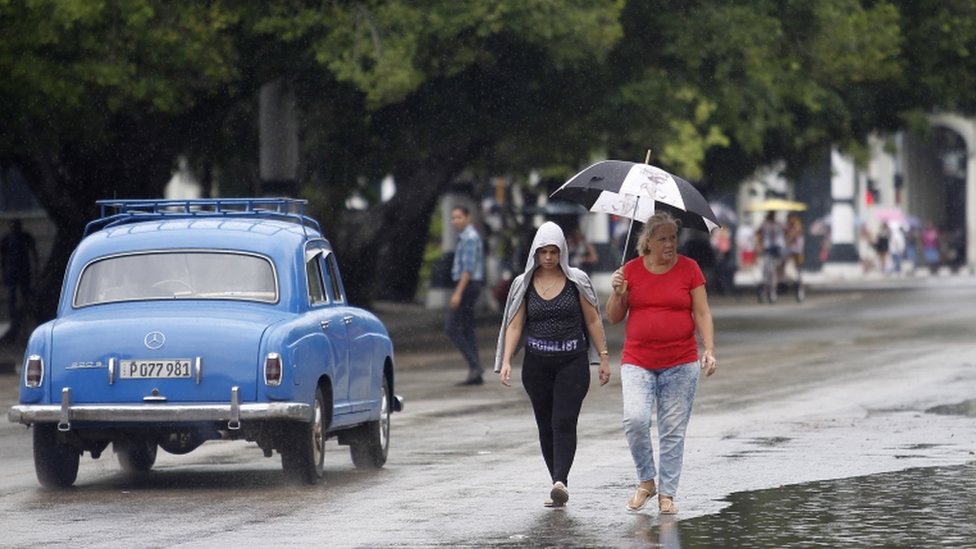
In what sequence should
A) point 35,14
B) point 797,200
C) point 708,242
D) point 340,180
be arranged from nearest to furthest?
point 35,14, point 340,180, point 708,242, point 797,200

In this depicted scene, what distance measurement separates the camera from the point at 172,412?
13031 millimetres

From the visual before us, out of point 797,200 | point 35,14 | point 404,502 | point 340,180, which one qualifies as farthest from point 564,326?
point 797,200

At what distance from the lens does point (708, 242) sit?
4656cm

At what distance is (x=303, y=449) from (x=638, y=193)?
284cm

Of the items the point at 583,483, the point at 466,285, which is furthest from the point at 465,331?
the point at 583,483

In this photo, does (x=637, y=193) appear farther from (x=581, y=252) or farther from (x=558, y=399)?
(x=581, y=252)

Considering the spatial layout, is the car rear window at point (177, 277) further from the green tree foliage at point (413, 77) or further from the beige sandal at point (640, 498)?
the green tree foliage at point (413, 77)

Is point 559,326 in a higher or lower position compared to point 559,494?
higher

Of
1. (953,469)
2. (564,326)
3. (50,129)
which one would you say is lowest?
(953,469)

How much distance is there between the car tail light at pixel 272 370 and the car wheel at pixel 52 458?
1.35m

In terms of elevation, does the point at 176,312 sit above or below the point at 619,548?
above

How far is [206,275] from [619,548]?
15.1 ft

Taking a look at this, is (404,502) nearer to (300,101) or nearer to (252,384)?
(252,384)

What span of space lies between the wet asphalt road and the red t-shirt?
83 cm
